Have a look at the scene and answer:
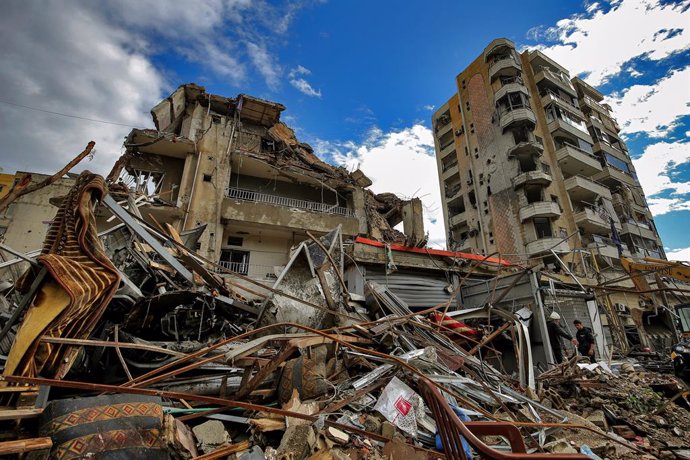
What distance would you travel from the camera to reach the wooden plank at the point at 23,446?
159cm

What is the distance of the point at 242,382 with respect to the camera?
3.16 meters

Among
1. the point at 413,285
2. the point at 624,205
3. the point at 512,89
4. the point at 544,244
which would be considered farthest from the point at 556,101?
the point at 413,285

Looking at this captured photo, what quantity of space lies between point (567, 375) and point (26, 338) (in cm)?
758

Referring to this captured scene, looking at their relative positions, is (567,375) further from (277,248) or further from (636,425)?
(277,248)

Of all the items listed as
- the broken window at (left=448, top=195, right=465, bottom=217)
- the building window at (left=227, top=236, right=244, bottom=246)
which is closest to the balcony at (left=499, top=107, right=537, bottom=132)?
the broken window at (left=448, top=195, right=465, bottom=217)

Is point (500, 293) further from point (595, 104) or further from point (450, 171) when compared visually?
point (595, 104)

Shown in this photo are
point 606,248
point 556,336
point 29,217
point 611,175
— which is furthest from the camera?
point 611,175

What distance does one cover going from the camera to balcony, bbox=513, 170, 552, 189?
2331cm

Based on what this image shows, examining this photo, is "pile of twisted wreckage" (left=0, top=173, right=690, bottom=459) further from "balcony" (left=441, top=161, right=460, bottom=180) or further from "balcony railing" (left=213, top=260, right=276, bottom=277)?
"balcony" (left=441, top=161, right=460, bottom=180)

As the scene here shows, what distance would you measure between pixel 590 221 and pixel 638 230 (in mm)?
9405

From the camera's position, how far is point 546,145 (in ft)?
87.8

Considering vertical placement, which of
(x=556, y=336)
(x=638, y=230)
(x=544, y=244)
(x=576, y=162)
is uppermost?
(x=576, y=162)

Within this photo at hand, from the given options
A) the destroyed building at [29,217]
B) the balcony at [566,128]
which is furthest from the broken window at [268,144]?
the balcony at [566,128]

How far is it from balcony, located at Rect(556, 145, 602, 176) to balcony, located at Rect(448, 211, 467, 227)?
8775 millimetres
